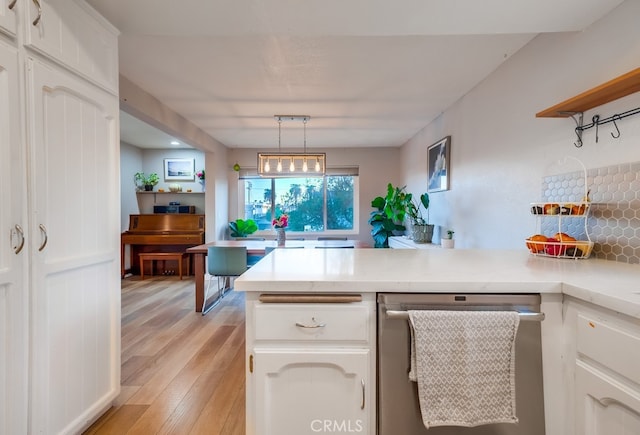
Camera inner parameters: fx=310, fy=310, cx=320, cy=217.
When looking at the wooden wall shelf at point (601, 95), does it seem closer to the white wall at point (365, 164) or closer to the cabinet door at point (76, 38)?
the cabinet door at point (76, 38)

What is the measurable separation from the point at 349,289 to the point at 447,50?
2.05 metres

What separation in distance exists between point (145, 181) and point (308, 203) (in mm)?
3060

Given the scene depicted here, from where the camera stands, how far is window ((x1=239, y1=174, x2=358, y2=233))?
589cm

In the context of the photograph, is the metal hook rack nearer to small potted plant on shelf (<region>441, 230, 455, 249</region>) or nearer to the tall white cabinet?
small potted plant on shelf (<region>441, 230, 455, 249</region>)

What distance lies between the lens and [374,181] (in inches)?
227

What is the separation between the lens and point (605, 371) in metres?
0.92

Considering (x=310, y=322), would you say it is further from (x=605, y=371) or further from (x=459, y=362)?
(x=605, y=371)

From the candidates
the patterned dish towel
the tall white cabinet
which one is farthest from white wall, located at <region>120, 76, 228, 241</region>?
the patterned dish towel

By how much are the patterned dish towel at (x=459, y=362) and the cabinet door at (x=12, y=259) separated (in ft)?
4.88

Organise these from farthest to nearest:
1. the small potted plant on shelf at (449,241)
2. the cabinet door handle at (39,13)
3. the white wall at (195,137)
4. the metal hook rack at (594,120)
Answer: the small potted plant on shelf at (449,241) → the white wall at (195,137) → the metal hook rack at (594,120) → the cabinet door handle at (39,13)

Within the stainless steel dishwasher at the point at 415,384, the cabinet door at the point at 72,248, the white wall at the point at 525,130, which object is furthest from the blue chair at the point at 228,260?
the stainless steel dishwasher at the point at 415,384

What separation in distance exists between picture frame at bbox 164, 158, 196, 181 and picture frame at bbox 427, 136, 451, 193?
4262mm

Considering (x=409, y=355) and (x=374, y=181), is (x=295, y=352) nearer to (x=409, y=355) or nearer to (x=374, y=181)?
(x=409, y=355)

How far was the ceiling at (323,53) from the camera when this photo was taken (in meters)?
1.55
